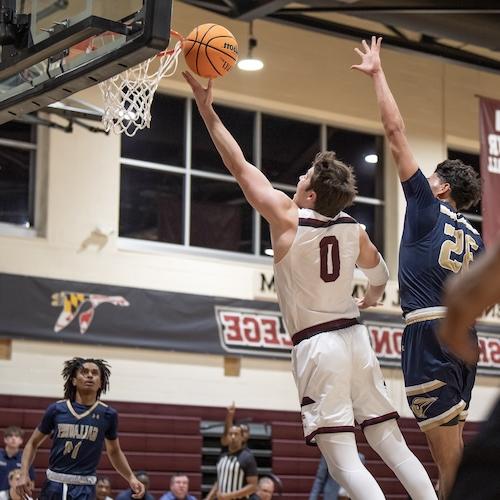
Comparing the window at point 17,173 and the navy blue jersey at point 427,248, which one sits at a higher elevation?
the window at point 17,173

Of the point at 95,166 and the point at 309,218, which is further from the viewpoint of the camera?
the point at 95,166

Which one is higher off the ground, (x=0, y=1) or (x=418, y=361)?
(x=0, y=1)

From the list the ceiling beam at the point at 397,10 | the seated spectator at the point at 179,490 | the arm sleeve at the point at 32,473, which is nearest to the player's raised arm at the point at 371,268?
the arm sleeve at the point at 32,473

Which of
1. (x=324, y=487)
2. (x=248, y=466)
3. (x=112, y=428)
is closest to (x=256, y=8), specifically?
(x=248, y=466)

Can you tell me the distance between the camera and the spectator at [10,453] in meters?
13.7

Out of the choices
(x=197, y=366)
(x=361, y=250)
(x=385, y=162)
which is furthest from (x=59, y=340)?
(x=361, y=250)

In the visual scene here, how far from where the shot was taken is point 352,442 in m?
5.91

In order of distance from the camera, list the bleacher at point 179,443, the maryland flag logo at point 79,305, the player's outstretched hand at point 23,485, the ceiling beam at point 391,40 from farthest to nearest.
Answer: the ceiling beam at point 391,40 → the maryland flag logo at point 79,305 → the bleacher at point 179,443 → the player's outstretched hand at point 23,485

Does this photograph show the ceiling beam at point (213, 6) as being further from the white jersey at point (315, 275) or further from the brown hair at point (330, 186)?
the white jersey at point (315, 275)

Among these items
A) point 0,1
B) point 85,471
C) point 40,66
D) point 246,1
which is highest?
point 246,1

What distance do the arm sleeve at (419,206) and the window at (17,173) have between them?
9840 mm

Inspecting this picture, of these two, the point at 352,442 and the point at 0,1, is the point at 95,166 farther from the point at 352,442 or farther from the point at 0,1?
the point at 352,442

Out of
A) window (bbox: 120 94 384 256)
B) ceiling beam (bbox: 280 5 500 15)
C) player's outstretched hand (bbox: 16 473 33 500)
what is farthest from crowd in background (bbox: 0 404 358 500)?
ceiling beam (bbox: 280 5 500 15)

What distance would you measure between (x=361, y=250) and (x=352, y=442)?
1.25 metres
